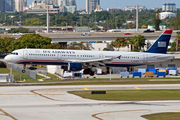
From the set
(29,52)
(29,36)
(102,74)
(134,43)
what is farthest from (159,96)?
(134,43)

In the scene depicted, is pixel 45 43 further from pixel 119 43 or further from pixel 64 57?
pixel 64 57

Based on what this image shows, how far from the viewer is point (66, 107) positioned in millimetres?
37469

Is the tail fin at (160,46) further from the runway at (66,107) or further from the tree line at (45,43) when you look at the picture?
the tree line at (45,43)

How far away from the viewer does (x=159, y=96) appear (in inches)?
1817

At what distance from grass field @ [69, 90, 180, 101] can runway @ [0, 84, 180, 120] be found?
2.05 m

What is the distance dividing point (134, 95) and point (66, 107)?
12.8m

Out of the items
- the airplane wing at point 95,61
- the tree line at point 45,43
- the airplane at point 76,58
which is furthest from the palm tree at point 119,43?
the airplane wing at point 95,61

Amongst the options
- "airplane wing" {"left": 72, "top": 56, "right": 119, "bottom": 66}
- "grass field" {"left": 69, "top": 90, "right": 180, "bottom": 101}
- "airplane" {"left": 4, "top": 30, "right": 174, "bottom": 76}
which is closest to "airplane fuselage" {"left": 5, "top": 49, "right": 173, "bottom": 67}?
"airplane" {"left": 4, "top": 30, "right": 174, "bottom": 76}

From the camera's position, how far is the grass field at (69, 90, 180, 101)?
44.3 m

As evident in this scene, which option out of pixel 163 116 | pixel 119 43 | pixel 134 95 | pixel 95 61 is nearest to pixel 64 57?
pixel 95 61

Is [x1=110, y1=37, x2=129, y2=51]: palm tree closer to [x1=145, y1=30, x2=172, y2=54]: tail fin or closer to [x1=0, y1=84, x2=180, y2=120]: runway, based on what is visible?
[x1=145, y1=30, x2=172, y2=54]: tail fin

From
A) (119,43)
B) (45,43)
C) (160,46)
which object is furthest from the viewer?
(119,43)

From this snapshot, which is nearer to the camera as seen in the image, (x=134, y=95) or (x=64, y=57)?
(x=134, y=95)

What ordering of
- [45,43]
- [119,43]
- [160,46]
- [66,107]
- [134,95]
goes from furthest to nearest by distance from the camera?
[119,43] → [45,43] → [160,46] → [134,95] → [66,107]
